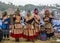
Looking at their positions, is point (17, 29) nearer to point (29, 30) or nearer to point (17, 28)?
point (17, 28)

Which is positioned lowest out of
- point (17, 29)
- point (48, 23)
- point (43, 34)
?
point (43, 34)

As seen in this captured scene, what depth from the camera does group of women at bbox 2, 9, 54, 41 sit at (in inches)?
169

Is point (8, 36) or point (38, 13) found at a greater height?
point (38, 13)

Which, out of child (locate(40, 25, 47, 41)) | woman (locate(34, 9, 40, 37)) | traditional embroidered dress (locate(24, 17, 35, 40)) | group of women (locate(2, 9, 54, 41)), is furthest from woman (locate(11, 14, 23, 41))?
child (locate(40, 25, 47, 41))

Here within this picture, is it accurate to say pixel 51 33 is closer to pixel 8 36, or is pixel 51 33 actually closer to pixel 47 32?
pixel 47 32

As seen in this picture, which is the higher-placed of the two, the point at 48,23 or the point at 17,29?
the point at 48,23

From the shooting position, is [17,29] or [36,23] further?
[36,23]

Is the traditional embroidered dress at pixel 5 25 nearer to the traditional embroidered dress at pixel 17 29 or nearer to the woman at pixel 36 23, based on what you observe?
the traditional embroidered dress at pixel 17 29

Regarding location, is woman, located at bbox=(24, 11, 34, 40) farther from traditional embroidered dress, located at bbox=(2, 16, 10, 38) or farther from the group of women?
traditional embroidered dress, located at bbox=(2, 16, 10, 38)

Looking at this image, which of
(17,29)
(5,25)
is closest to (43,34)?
(17,29)

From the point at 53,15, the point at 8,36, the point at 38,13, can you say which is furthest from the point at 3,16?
the point at 53,15

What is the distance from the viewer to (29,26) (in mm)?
4332

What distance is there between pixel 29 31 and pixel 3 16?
1.94 ft

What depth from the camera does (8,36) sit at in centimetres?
443
